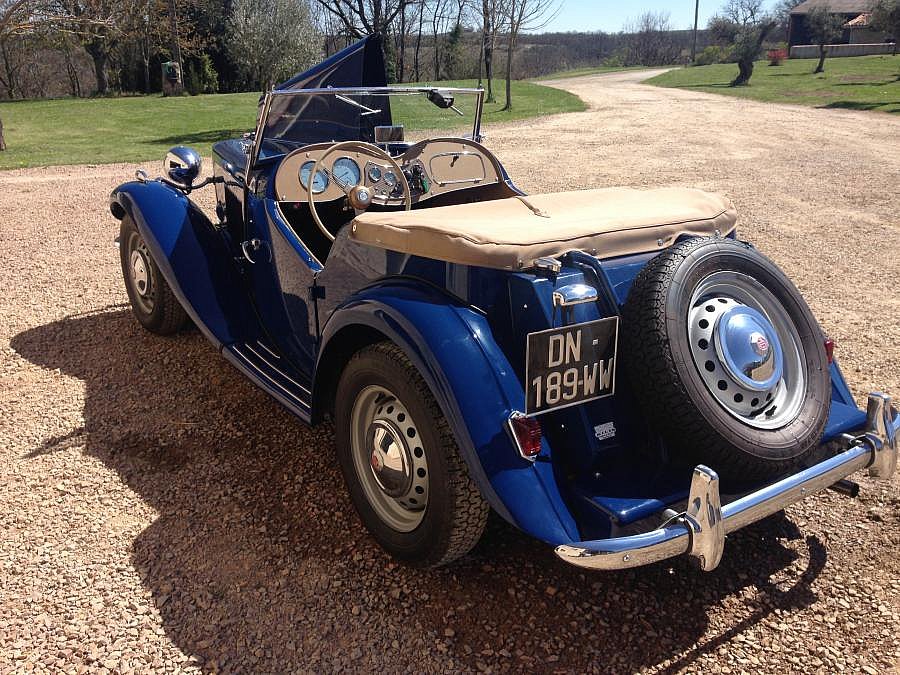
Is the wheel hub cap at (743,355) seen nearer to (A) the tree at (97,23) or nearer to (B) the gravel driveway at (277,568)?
(B) the gravel driveway at (277,568)

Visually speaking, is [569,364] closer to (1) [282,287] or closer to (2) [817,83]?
(1) [282,287]

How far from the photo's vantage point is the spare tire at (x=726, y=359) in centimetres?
224

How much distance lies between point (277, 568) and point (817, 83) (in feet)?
110

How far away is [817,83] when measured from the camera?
30109 mm

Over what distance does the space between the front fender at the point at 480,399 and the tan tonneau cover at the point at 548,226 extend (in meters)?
0.22

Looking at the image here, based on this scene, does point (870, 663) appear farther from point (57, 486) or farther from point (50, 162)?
point (50, 162)

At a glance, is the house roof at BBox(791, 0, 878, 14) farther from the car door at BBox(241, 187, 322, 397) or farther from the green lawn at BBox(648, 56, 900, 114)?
the car door at BBox(241, 187, 322, 397)

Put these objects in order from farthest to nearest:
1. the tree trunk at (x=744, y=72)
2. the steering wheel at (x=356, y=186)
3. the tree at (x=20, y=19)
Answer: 1. the tree trunk at (x=744, y=72)
2. the tree at (x=20, y=19)
3. the steering wheel at (x=356, y=186)

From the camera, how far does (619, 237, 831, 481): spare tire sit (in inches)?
88.3

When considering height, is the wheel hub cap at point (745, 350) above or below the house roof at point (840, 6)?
below

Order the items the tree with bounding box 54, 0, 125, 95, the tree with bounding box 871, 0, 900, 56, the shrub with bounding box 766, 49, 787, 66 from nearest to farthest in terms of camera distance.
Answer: the tree with bounding box 54, 0, 125, 95
the tree with bounding box 871, 0, 900, 56
the shrub with bounding box 766, 49, 787, 66

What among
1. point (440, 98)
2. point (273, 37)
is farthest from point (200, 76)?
point (440, 98)

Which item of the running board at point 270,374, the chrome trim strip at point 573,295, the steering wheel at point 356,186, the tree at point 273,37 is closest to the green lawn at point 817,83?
the tree at point 273,37

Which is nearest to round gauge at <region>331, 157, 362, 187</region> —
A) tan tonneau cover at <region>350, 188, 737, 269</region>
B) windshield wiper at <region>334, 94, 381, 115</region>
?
windshield wiper at <region>334, 94, 381, 115</region>
